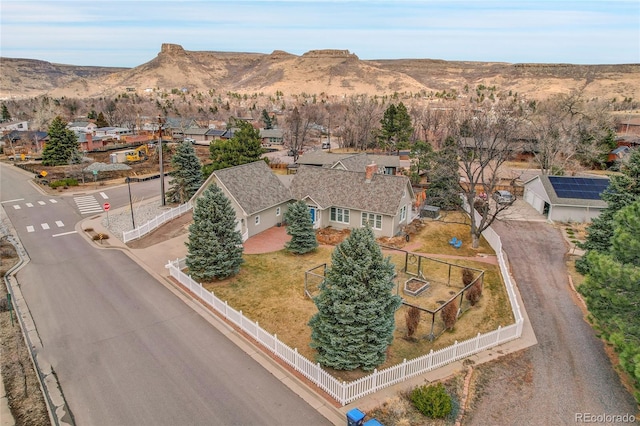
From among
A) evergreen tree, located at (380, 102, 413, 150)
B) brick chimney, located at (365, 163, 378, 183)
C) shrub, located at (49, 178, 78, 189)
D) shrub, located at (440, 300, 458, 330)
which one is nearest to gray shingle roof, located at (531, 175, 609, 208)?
brick chimney, located at (365, 163, 378, 183)

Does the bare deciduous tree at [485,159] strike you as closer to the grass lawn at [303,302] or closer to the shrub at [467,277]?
the grass lawn at [303,302]

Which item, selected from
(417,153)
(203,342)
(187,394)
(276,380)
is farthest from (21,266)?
(417,153)

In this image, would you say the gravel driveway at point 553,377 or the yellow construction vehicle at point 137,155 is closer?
the gravel driveway at point 553,377

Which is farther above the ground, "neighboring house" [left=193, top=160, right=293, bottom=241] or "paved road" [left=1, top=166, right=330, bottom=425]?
"neighboring house" [left=193, top=160, right=293, bottom=241]

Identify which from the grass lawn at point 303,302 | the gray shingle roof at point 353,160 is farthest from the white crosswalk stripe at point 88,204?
the gray shingle roof at point 353,160

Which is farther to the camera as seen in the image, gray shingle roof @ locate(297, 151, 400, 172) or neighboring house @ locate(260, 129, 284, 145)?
neighboring house @ locate(260, 129, 284, 145)

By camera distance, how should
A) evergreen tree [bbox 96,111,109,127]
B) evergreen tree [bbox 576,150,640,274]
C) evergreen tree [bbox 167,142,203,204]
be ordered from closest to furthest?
1. evergreen tree [bbox 576,150,640,274]
2. evergreen tree [bbox 167,142,203,204]
3. evergreen tree [bbox 96,111,109,127]

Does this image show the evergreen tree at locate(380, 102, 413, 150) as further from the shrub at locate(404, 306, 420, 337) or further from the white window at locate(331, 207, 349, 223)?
the shrub at locate(404, 306, 420, 337)

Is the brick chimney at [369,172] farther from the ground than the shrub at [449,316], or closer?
farther from the ground
